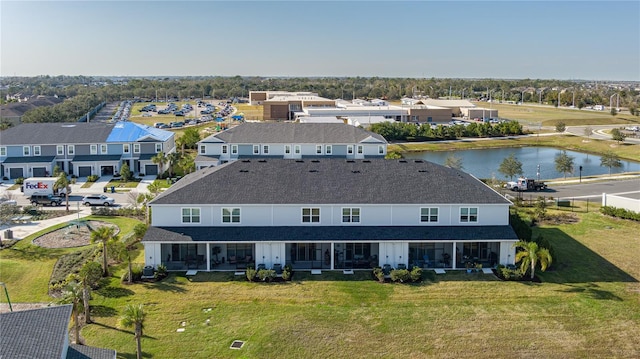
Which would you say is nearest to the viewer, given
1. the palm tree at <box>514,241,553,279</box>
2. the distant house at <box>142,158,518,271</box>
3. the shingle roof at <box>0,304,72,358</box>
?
the shingle roof at <box>0,304,72,358</box>

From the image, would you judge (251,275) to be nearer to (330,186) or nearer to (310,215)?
(310,215)

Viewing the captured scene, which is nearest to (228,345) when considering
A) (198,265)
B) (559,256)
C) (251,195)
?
(198,265)

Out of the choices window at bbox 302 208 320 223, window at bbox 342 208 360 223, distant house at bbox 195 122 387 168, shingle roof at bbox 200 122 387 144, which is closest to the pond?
distant house at bbox 195 122 387 168

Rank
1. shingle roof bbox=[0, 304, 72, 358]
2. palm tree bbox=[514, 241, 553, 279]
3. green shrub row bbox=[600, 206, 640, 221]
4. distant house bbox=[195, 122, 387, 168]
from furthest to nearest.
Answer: distant house bbox=[195, 122, 387, 168]
green shrub row bbox=[600, 206, 640, 221]
palm tree bbox=[514, 241, 553, 279]
shingle roof bbox=[0, 304, 72, 358]

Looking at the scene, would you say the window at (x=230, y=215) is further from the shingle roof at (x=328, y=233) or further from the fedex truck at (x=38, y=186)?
the fedex truck at (x=38, y=186)

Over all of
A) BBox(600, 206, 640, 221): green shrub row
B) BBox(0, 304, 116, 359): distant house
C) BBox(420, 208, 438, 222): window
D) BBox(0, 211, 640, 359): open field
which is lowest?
BBox(0, 211, 640, 359): open field

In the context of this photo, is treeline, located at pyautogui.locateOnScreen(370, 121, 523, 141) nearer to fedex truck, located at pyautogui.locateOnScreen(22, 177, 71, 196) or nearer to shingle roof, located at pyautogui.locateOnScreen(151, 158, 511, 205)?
fedex truck, located at pyautogui.locateOnScreen(22, 177, 71, 196)

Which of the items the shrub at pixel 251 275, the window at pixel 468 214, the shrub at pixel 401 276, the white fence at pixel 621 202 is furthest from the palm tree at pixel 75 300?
the white fence at pixel 621 202
